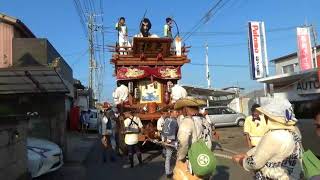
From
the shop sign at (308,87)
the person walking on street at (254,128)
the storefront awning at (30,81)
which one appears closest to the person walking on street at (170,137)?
the person walking on street at (254,128)

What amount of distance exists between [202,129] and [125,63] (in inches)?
432

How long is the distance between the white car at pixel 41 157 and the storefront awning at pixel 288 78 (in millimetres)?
16394

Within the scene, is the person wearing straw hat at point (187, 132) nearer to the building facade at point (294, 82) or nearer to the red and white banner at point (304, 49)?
the building facade at point (294, 82)

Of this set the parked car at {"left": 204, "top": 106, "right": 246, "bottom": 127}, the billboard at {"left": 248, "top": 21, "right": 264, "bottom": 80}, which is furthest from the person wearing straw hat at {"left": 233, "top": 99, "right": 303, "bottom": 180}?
the parked car at {"left": 204, "top": 106, "right": 246, "bottom": 127}

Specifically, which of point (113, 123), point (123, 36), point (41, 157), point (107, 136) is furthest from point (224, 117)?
point (41, 157)

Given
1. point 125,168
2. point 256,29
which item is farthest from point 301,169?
point 256,29

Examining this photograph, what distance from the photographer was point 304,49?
29688 millimetres

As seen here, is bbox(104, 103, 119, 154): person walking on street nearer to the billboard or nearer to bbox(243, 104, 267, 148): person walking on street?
bbox(243, 104, 267, 148): person walking on street

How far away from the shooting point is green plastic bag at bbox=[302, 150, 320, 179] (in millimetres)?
4032

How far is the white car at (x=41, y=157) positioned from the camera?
10414 millimetres

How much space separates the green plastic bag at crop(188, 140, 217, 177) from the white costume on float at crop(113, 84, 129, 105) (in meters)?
11.4

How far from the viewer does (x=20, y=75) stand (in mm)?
13680

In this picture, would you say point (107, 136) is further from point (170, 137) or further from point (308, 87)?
point (308, 87)

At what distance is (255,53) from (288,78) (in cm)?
237
